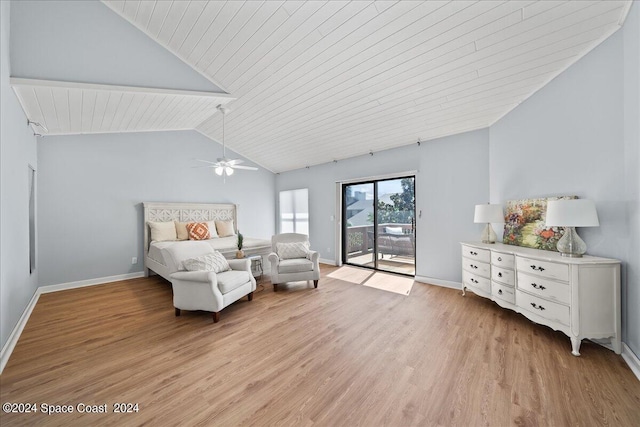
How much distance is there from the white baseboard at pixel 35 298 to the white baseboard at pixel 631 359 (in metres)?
4.99

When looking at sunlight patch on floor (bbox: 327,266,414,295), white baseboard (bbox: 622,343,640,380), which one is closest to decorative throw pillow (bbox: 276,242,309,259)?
sunlight patch on floor (bbox: 327,266,414,295)

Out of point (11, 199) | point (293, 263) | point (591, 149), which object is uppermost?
point (591, 149)

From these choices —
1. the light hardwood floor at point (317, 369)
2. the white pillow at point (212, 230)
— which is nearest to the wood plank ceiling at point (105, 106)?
the white pillow at point (212, 230)

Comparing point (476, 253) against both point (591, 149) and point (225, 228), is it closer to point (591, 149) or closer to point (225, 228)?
point (591, 149)

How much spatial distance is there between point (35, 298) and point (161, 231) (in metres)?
1.84

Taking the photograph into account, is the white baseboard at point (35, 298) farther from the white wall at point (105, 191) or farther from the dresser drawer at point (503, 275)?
the dresser drawer at point (503, 275)

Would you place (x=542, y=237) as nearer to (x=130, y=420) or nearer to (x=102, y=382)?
(x=130, y=420)

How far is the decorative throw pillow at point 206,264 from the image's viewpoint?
3.00 meters

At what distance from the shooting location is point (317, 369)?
1956 millimetres

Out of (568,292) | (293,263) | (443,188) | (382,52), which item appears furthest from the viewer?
(443,188)

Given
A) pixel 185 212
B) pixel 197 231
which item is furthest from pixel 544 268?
pixel 185 212

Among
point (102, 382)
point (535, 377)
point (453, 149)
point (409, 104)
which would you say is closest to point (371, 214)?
point (453, 149)

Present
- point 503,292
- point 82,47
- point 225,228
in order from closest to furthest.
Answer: point 82,47, point 503,292, point 225,228

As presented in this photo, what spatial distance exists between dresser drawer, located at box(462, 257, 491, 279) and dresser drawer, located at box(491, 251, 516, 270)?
0.16 metres
